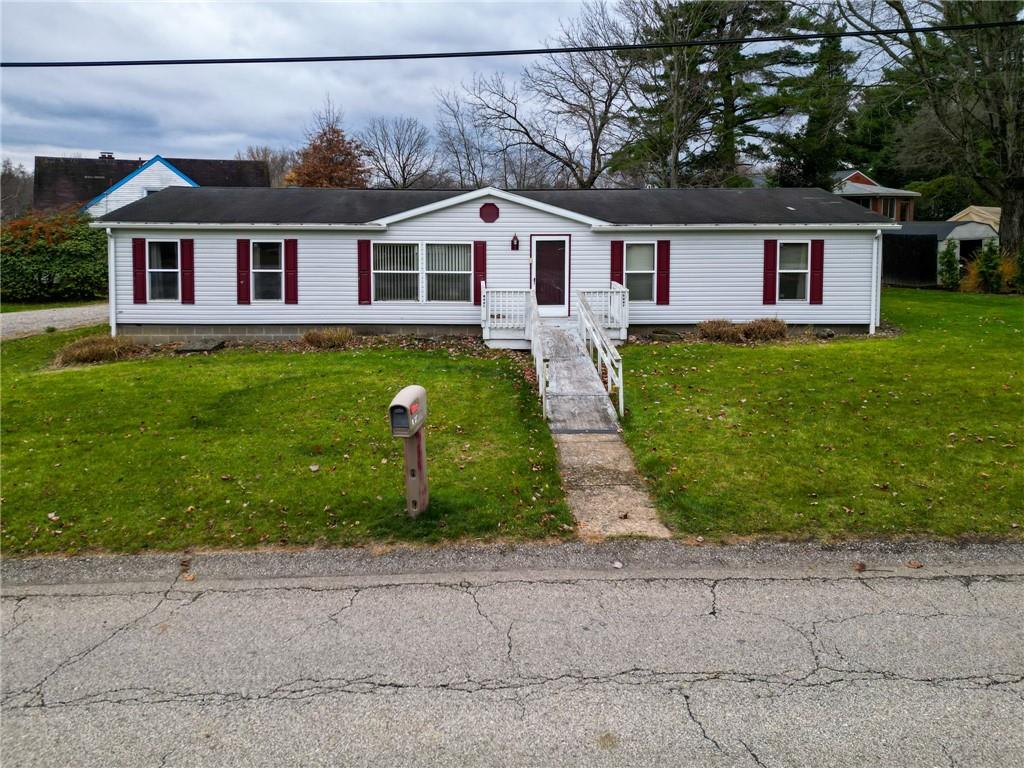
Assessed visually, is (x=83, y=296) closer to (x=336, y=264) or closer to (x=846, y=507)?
(x=336, y=264)

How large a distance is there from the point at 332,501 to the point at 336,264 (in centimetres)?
1104

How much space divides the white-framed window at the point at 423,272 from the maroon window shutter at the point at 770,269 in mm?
6877

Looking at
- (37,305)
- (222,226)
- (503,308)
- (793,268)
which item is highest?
(222,226)

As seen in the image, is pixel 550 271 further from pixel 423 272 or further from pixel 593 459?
pixel 593 459

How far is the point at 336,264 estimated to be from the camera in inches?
673

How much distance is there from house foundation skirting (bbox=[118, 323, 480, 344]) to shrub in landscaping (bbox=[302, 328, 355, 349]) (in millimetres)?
843

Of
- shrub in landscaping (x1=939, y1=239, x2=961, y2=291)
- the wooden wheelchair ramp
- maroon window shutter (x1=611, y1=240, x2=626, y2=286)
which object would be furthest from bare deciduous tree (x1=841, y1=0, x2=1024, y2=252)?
the wooden wheelchair ramp

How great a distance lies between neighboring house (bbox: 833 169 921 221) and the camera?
44312 mm

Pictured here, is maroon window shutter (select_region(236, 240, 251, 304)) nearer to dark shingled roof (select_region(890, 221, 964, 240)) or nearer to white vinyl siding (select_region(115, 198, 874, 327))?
white vinyl siding (select_region(115, 198, 874, 327))

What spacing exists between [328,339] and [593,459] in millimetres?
9118

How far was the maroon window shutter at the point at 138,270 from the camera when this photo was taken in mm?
16938

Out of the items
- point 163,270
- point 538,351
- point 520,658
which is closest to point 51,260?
point 163,270

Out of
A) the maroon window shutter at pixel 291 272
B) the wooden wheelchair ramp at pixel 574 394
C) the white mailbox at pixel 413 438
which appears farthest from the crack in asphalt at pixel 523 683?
the maroon window shutter at pixel 291 272

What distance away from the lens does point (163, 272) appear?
17.1m
